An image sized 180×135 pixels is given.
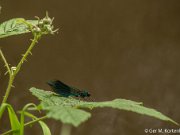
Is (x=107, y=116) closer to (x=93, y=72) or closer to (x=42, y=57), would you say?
(x=93, y=72)

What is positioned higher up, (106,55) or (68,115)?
(106,55)

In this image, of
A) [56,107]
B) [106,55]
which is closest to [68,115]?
[56,107]

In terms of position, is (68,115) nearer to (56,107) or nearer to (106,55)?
(56,107)

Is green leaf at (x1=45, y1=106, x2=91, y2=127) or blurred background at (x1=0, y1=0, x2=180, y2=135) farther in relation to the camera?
blurred background at (x1=0, y1=0, x2=180, y2=135)

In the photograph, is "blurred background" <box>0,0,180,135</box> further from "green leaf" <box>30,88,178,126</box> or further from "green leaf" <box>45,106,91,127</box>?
"green leaf" <box>45,106,91,127</box>

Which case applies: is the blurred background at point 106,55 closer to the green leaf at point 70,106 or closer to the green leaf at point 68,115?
the green leaf at point 70,106

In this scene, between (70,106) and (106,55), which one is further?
(106,55)

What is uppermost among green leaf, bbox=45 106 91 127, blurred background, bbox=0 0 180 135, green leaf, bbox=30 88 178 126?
blurred background, bbox=0 0 180 135

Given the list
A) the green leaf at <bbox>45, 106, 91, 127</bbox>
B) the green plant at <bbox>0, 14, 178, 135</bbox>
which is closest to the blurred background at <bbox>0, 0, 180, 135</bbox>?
the green plant at <bbox>0, 14, 178, 135</bbox>
